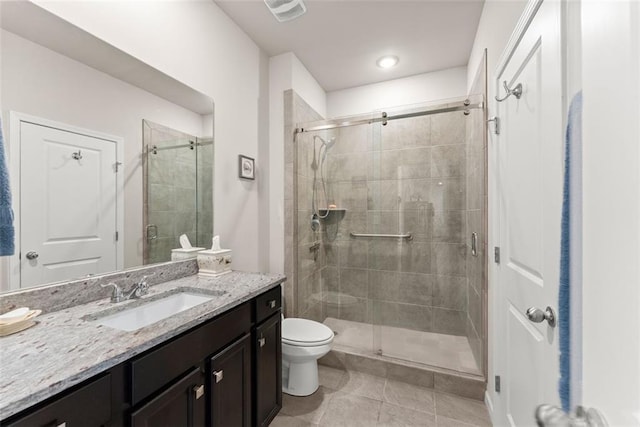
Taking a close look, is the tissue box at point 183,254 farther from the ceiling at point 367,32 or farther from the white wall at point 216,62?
the ceiling at point 367,32

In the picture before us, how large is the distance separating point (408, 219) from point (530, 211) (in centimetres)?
140

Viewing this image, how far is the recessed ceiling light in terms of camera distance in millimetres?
2543

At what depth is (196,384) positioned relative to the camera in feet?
3.52

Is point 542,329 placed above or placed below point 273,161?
below

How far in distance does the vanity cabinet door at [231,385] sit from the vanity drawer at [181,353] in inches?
2.2

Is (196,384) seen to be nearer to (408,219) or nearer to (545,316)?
(545,316)

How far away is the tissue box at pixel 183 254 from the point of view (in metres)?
1.68

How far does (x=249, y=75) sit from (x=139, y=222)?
1.50 m

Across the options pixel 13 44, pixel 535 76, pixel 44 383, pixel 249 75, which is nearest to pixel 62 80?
pixel 13 44

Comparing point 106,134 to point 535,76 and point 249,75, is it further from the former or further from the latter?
point 535,76

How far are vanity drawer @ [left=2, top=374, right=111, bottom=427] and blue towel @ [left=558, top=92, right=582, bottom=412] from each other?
3.53ft

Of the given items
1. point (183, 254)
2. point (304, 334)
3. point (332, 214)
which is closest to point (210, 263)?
point (183, 254)

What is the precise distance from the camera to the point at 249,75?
2287 millimetres

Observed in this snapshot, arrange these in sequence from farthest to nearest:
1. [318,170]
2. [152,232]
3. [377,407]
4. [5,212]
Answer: [318,170] < [377,407] < [152,232] < [5,212]
